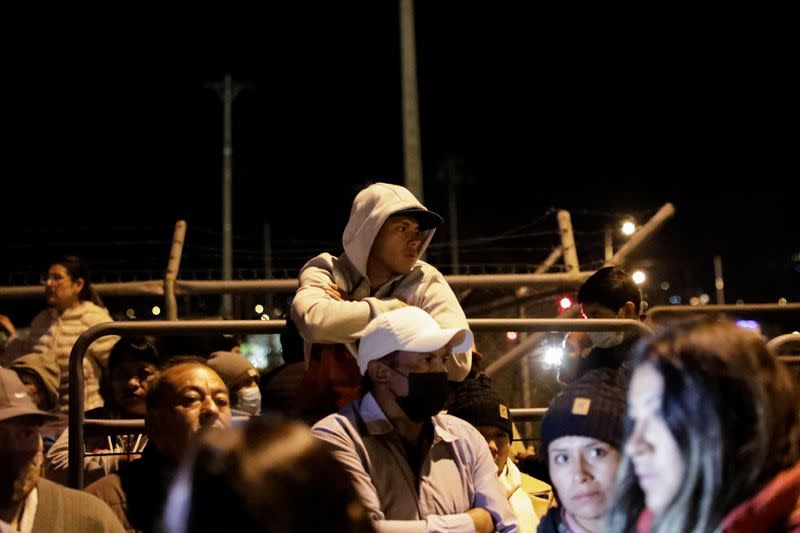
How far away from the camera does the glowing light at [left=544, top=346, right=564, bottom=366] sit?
6449 mm

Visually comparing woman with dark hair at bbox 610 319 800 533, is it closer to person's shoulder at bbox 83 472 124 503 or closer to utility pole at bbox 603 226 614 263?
person's shoulder at bbox 83 472 124 503

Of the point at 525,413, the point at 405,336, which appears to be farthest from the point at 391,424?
the point at 525,413

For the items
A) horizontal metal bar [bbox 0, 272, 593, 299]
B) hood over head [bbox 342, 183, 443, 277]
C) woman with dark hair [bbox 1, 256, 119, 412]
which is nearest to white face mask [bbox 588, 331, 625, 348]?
hood over head [bbox 342, 183, 443, 277]

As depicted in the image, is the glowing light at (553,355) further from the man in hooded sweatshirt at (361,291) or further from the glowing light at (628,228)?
the glowing light at (628,228)

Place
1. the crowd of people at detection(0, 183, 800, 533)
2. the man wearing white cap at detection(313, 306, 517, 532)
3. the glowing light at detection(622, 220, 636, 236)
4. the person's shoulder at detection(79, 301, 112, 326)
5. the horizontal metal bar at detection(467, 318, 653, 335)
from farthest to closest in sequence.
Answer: the glowing light at detection(622, 220, 636, 236)
the person's shoulder at detection(79, 301, 112, 326)
the horizontal metal bar at detection(467, 318, 653, 335)
the man wearing white cap at detection(313, 306, 517, 532)
the crowd of people at detection(0, 183, 800, 533)

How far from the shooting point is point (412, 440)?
4414 millimetres

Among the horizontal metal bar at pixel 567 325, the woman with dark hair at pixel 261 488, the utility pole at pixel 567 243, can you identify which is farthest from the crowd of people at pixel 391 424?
the utility pole at pixel 567 243

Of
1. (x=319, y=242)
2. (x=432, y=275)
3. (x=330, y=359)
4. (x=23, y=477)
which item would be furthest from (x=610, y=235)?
(x=23, y=477)

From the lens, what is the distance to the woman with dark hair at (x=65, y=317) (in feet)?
24.2

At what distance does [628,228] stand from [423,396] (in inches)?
210

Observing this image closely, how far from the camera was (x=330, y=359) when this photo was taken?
4.82 metres

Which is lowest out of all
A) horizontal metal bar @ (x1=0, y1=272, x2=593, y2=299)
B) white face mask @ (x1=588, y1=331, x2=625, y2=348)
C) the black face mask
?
the black face mask

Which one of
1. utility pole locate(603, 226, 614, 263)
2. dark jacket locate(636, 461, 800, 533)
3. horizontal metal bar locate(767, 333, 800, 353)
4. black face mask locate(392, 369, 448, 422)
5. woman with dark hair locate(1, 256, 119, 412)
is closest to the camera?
dark jacket locate(636, 461, 800, 533)

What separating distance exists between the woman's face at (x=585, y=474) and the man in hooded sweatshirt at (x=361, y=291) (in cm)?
131
